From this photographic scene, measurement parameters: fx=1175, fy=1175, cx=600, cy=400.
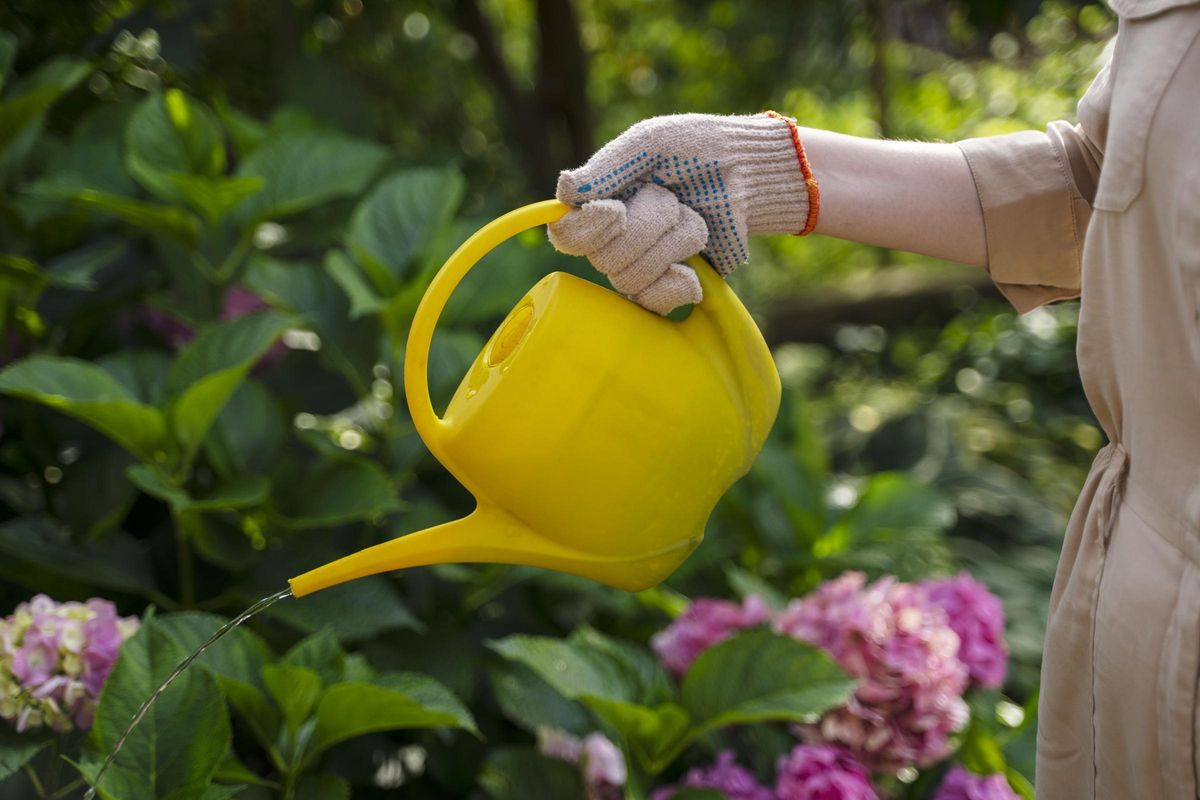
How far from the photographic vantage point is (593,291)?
0.96 metres

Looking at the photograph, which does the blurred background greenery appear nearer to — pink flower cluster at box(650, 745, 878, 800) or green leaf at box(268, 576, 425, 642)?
green leaf at box(268, 576, 425, 642)

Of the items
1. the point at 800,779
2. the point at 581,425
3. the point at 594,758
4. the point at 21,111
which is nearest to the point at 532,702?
the point at 594,758

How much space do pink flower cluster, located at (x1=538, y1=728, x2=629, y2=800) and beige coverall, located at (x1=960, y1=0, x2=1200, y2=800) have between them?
0.56m

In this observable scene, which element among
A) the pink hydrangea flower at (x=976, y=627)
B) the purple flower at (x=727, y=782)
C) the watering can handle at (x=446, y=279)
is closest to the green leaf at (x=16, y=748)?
the watering can handle at (x=446, y=279)

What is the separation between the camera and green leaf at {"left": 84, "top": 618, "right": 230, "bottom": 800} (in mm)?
1032

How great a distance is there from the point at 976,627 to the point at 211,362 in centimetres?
101

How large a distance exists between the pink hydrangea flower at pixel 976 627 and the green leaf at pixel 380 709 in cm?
71

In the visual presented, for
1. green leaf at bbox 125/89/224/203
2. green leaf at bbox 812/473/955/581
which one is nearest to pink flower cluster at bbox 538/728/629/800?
green leaf at bbox 812/473/955/581

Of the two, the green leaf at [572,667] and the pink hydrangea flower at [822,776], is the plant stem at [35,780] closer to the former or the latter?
the green leaf at [572,667]

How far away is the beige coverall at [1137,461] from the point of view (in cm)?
79

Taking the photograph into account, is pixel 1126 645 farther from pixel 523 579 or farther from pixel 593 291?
pixel 523 579

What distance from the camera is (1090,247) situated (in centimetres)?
88

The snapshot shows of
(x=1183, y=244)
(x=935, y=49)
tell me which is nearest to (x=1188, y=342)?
(x=1183, y=244)

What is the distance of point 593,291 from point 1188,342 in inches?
17.3
